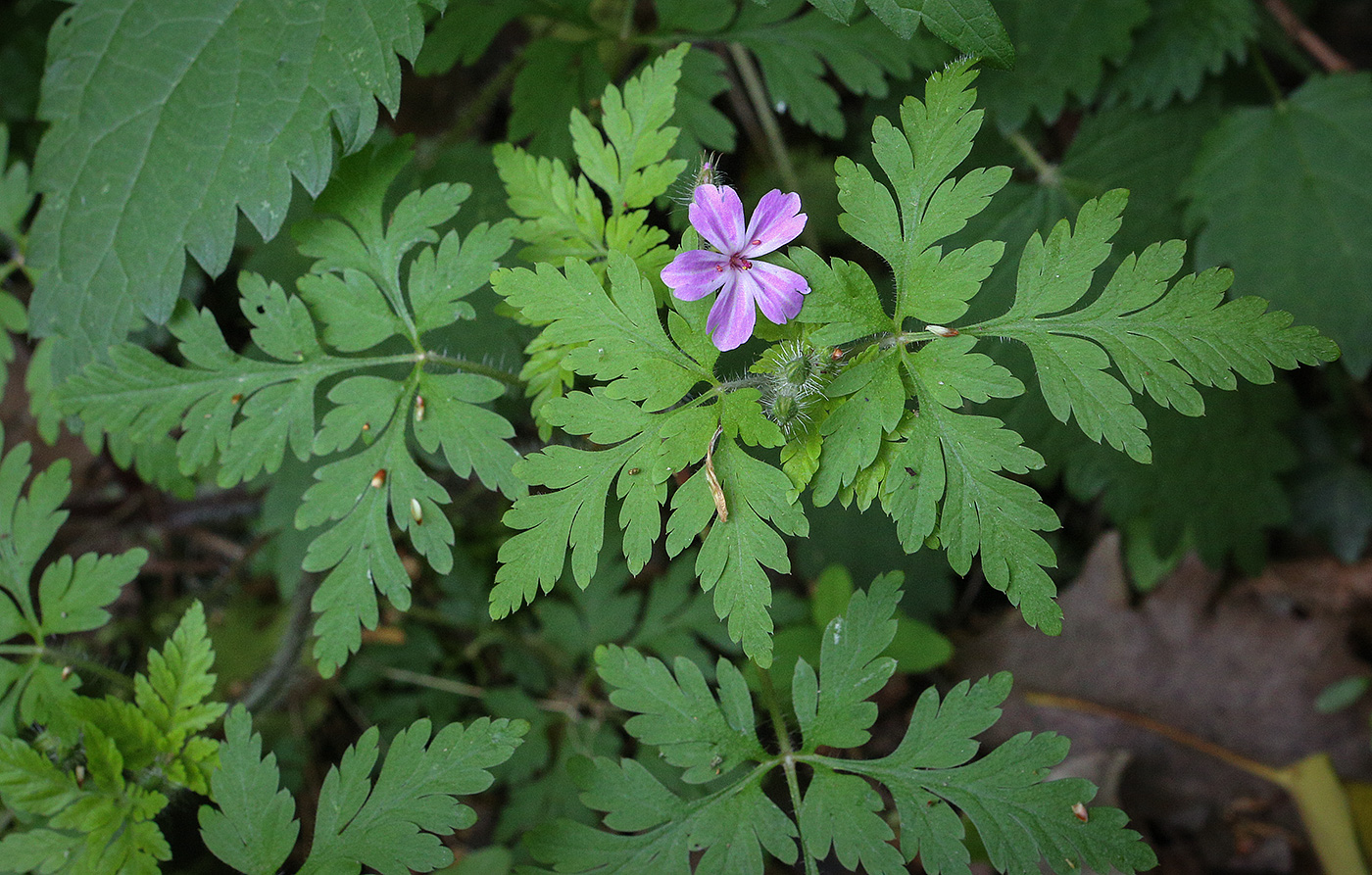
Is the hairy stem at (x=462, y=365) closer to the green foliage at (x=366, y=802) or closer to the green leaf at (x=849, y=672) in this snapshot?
the green foliage at (x=366, y=802)

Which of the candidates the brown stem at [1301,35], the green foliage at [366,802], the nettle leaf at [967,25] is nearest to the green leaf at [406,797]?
the green foliage at [366,802]

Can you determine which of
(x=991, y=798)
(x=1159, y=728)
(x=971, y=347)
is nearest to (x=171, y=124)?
(x=971, y=347)

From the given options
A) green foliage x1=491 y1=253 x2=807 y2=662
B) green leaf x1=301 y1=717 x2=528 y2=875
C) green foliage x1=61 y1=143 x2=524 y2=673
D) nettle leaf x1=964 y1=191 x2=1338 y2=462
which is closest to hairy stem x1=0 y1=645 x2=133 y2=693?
green foliage x1=61 y1=143 x2=524 y2=673

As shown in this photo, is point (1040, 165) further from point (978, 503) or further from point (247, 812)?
point (247, 812)

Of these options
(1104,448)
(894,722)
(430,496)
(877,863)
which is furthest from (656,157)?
(894,722)

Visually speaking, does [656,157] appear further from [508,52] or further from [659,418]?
[508,52]

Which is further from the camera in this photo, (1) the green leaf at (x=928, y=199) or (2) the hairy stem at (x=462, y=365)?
(2) the hairy stem at (x=462, y=365)

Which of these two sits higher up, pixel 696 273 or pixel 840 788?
pixel 696 273
